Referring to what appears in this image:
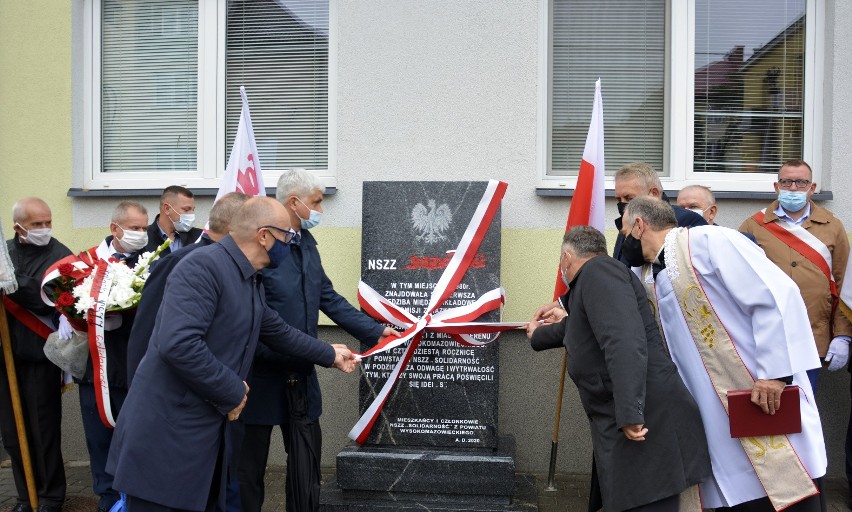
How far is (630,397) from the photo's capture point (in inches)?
144

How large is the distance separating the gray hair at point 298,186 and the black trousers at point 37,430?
216cm

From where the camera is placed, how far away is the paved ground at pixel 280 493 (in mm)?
5809

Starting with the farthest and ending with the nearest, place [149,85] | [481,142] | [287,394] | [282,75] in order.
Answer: [149,85]
[282,75]
[481,142]
[287,394]

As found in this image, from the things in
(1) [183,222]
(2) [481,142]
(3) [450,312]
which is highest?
(2) [481,142]

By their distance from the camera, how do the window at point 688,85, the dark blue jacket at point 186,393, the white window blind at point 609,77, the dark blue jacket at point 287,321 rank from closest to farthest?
the dark blue jacket at point 186,393
the dark blue jacket at point 287,321
the window at point 688,85
the white window blind at point 609,77

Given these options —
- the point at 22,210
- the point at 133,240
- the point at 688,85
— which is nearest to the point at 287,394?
the point at 133,240

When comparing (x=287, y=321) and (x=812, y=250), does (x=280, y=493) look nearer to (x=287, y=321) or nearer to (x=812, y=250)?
(x=287, y=321)

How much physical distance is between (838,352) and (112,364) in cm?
472

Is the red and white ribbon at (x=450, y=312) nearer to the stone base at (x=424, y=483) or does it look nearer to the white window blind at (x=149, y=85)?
the stone base at (x=424, y=483)

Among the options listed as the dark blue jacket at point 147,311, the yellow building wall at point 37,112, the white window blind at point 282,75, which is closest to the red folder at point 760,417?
the dark blue jacket at point 147,311

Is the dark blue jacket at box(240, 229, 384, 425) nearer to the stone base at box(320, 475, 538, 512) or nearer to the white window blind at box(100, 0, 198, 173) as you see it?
the stone base at box(320, 475, 538, 512)

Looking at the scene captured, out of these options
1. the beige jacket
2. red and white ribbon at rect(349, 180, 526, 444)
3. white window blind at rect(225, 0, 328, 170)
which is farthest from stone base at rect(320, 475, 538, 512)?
white window blind at rect(225, 0, 328, 170)

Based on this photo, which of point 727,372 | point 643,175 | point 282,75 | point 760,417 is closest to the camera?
point 760,417

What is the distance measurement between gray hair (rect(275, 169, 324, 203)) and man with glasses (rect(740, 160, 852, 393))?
312cm
